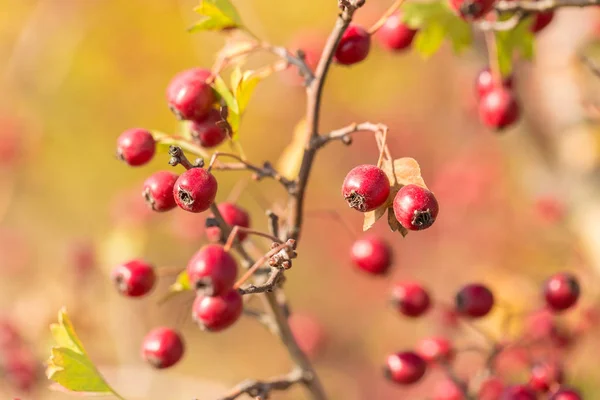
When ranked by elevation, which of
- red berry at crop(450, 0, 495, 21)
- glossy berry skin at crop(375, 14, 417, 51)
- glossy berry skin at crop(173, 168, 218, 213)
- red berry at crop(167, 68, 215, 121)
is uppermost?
red berry at crop(167, 68, 215, 121)

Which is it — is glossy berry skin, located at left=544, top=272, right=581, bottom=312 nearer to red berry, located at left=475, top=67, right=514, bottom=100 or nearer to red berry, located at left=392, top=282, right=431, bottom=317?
red berry, located at left=392, top=282, right=431, bottom=317

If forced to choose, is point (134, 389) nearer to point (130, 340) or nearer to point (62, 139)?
point (130, 340)

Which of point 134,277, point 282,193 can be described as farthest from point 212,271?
point 282,193

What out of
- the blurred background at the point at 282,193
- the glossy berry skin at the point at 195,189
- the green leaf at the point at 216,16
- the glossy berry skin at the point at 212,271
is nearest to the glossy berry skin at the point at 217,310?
the glossy berry skin at the point at 212,271

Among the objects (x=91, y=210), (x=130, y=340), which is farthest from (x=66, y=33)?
(x=130, y=340)

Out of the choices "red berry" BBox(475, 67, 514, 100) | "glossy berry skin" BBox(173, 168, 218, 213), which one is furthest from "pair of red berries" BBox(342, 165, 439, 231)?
"red berry" BBox(475, 67, 514, 100)

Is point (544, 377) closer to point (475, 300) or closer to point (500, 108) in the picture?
point (475, 300)

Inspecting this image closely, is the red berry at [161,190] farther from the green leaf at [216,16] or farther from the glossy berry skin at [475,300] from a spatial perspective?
the glossy berry skin at [475,300]
